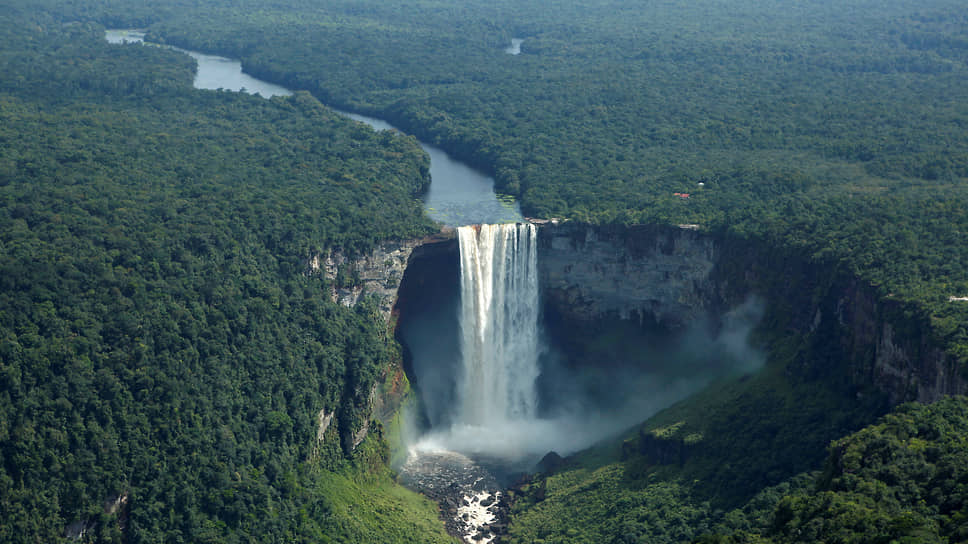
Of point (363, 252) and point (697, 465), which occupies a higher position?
point (363, 252)

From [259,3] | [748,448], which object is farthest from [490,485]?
[259,3]

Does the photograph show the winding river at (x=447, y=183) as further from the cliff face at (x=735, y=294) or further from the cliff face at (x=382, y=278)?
the cliff face at (x=735, y=294)

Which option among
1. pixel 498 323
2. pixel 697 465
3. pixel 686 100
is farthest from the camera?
pixel 686 100

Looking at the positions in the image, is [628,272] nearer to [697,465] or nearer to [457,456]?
[457,456]

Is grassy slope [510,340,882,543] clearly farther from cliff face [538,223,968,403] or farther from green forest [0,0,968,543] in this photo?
cliff face [538,223,968,403]

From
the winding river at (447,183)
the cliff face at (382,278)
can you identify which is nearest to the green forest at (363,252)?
the cliff face at (382,278)

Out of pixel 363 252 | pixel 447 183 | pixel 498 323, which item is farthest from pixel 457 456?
pixel 447 183

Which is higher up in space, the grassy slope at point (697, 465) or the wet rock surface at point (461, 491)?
the grassy slope at point (697, 465)

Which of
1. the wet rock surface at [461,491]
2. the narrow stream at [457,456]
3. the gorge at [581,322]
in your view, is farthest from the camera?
the gorge at [581,322]
